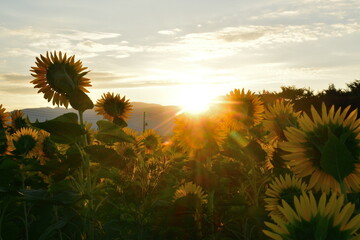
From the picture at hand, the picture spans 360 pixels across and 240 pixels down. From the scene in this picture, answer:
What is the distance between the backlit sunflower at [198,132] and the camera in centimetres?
263

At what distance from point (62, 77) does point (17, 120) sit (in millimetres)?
3012

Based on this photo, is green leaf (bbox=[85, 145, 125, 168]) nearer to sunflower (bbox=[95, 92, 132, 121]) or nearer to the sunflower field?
the sunflower field

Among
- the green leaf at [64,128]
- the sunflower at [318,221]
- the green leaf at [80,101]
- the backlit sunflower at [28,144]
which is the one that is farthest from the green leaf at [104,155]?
the sunflower at [318,221]

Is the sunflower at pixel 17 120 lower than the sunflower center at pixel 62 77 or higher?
lower

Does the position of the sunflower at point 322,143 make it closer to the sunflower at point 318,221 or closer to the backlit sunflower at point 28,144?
the sunflower at point 318,221

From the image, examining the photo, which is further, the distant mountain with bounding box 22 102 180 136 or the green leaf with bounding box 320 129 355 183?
the distant mountain with bounding box 22 102 180 136

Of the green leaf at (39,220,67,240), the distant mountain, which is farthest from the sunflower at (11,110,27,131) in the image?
the green leaf at (39,220,67,240)

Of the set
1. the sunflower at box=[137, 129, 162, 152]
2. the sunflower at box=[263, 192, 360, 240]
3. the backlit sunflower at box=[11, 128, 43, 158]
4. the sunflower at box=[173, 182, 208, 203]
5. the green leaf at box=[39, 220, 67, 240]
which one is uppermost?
the sunflower at box=[263, 192, 360, 240]

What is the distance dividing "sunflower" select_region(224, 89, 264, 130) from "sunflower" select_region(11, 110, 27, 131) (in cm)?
283

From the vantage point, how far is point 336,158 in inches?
44.3

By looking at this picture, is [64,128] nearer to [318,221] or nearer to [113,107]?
[113,107]

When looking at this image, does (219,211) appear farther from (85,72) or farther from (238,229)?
(85,72)

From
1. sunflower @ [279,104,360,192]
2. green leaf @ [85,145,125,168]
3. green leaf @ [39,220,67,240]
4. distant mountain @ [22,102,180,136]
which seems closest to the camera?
sunflower @ [279,104,360,192]

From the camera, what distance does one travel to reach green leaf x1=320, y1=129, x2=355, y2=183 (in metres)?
1.11
